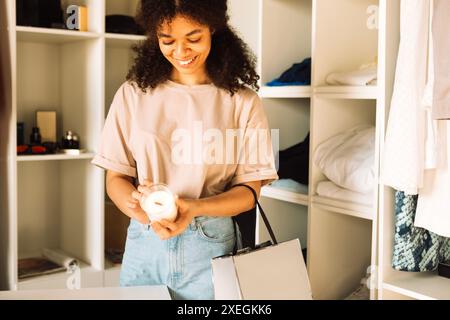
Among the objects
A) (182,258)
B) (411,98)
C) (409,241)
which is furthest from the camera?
(409,241)

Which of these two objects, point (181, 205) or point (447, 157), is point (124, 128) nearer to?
point (181, 205)

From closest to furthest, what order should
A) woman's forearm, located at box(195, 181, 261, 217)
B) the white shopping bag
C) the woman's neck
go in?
the white shopping bag, woman's forearm, located at box(195, 181, 261, 217), the woman's neck

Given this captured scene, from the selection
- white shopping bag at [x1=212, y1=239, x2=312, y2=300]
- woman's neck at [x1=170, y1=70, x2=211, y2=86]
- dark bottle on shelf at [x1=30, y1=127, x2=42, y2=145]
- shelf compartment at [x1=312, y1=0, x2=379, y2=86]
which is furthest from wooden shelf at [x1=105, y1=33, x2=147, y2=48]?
white shopping bag at [x1=212, y1=239, x2=312, y2=300]

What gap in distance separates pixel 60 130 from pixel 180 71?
3.12 feet

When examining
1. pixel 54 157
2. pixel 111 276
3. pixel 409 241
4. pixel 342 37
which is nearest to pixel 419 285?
pixel 409 241

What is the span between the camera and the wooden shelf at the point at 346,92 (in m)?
1.40

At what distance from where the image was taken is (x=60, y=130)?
1.95m

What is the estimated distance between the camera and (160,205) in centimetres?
97

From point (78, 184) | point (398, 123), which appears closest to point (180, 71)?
point (398, 123)

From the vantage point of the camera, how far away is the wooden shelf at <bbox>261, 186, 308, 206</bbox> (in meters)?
1.61

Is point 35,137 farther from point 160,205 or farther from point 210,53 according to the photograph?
point 160,205

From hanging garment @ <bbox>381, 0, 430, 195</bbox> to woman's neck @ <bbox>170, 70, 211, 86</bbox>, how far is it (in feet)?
1.39

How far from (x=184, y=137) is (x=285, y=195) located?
61cm

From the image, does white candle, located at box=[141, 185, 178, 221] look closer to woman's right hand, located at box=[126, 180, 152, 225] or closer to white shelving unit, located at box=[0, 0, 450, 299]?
woman's right hand, located at box=[126, 180, 152, 225]
